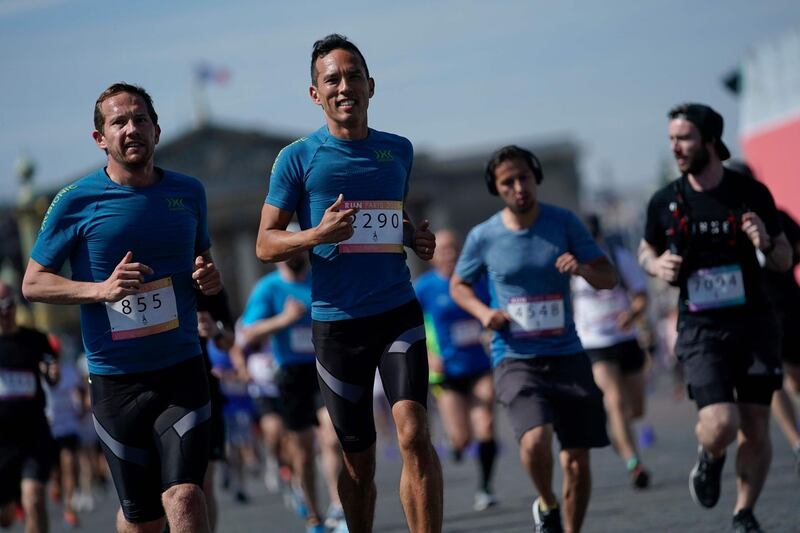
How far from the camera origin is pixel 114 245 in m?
5.88

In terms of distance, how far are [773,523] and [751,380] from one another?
0.95 meters

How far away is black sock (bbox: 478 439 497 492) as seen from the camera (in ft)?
37.2

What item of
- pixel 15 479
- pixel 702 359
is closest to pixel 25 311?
pixel 15 479

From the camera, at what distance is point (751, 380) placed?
7324 millimetres

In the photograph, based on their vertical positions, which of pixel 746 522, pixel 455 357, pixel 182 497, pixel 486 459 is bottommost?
pixel 486 459

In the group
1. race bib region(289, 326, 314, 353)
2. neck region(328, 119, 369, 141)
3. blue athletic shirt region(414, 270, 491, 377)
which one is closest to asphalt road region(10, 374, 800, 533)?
blue athletic shirt region(414, 270, 491, 377)

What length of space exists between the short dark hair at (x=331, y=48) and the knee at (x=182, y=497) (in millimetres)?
1836

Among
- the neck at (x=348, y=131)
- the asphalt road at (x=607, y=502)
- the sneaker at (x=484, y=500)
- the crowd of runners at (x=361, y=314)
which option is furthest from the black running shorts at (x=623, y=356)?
the neck at (x=348, y=131)

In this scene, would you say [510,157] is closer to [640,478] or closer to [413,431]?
[413,431]

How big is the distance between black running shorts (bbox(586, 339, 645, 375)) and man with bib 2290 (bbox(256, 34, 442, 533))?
6111 mm

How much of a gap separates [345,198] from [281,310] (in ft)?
17.6

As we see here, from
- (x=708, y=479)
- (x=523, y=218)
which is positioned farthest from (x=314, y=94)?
(x=708, y=479)

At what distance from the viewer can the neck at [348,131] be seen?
6211 mm

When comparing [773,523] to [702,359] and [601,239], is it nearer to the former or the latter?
[702,359]
